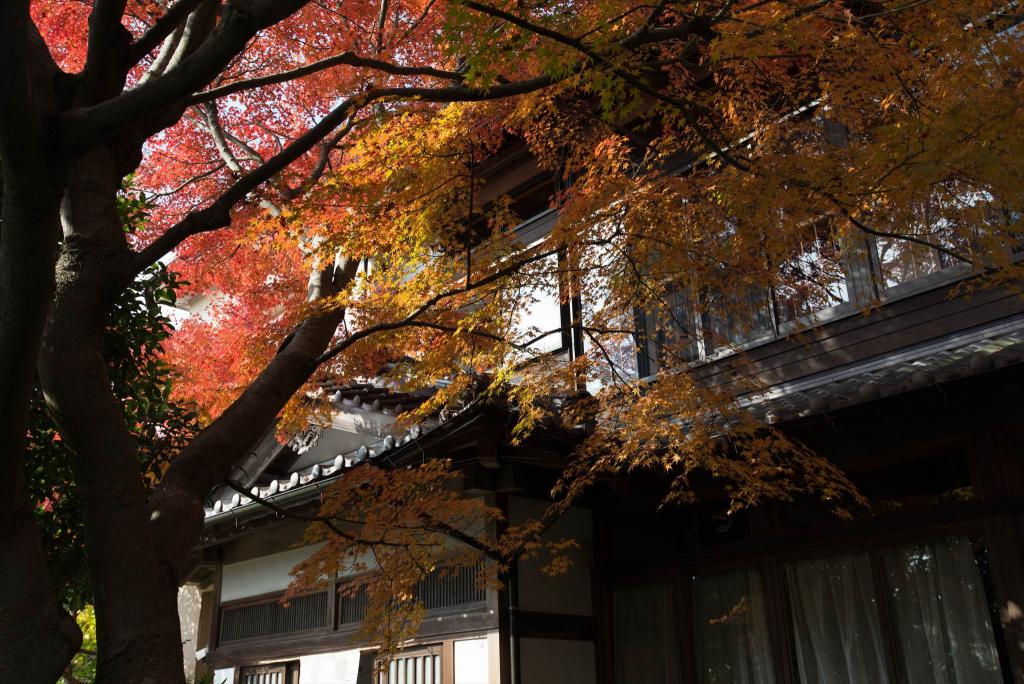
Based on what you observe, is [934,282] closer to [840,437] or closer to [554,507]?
[840,437]

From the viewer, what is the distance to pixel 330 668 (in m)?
10.6

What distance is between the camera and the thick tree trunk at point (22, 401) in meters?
3.78

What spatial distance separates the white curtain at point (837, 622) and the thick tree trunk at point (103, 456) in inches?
227

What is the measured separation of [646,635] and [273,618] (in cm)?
554

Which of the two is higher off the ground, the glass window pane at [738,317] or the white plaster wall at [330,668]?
the glass window pane at [738,317]

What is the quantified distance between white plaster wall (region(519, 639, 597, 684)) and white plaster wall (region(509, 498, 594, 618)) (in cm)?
34

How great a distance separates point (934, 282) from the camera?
8070 mm

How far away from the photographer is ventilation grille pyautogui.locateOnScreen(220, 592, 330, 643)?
11.1 m

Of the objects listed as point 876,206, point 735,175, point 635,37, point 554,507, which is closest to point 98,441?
point 635,37

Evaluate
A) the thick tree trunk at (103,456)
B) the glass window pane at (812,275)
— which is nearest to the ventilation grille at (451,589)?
the glass window pane at (812,275)

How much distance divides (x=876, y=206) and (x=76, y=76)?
→ 5.97 m

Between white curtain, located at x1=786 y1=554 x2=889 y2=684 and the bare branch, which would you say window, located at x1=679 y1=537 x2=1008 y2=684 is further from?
the bare branch

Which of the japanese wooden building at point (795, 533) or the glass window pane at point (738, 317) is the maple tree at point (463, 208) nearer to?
the glass window pane at point (738, 317)

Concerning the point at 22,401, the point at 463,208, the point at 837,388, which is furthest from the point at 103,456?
the point at 837,388
